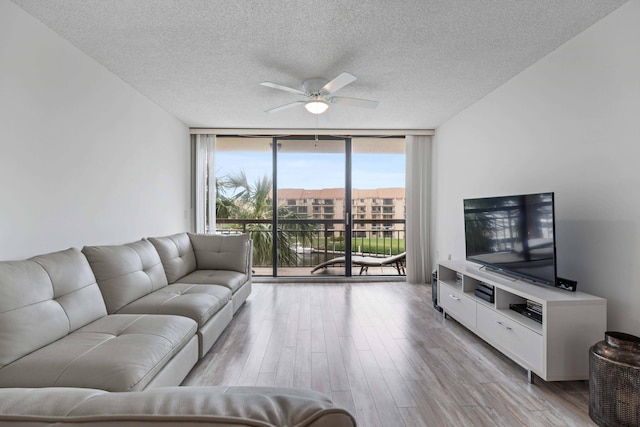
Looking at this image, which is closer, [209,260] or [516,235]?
[516,235]

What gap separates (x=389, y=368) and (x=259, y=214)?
3623mm

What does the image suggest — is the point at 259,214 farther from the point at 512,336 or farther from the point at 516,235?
the point at 512,336

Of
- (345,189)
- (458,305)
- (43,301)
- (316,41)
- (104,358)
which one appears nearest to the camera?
(104,358)

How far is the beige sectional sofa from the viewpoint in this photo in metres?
0.50

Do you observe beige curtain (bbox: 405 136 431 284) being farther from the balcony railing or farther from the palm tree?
the palm tree

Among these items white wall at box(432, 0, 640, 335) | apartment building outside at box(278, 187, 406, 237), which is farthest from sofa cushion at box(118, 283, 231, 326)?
white wall at box(432, 0, 640, 335)

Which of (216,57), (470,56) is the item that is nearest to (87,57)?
(216,57)

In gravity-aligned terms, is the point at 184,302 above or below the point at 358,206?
below

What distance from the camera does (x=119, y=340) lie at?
5.75 feet

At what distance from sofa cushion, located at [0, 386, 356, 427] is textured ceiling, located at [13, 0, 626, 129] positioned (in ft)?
7.09

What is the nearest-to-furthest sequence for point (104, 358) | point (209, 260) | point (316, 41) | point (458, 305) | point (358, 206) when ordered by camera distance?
1. point (104, 358)
2. point (316, 41)
3. point (458, 305)
4. point (209, 260)
5. point (358, 206)

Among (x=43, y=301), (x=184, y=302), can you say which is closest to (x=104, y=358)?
(x=43, y=301)

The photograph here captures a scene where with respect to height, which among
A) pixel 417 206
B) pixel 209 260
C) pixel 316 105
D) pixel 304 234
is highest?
pixel 316 105

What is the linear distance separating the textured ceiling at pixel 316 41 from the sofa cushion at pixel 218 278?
77.7 inches
